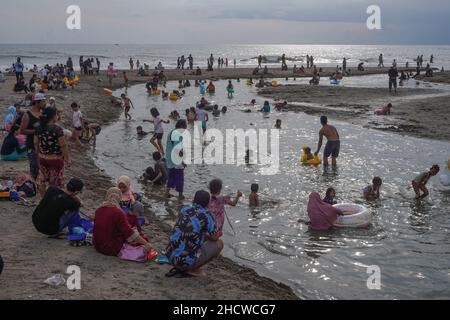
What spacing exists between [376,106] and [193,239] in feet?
80.6

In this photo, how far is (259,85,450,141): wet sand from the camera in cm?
2151

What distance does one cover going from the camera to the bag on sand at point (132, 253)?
7.12 meters

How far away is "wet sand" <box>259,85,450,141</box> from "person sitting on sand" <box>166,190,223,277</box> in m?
15.5

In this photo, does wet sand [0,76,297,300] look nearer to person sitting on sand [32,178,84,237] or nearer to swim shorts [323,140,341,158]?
person sitting on sand [32,178,84,237]

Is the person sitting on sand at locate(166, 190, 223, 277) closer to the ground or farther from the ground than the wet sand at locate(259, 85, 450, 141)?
closer to the ground

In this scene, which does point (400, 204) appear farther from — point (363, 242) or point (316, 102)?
point (316, 102)

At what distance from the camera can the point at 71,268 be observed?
6629 mm

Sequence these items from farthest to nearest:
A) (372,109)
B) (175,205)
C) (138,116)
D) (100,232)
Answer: (372,109) → (138,116) → (175,205) → (100,232)

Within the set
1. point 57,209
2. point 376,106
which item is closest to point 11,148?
point 57,209

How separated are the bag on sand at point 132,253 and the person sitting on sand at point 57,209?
106 cm

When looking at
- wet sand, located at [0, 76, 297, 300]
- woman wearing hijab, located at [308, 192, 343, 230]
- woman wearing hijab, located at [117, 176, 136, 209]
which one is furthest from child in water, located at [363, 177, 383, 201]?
woman wearing hijab, located at [117, 176, 136, 209]
